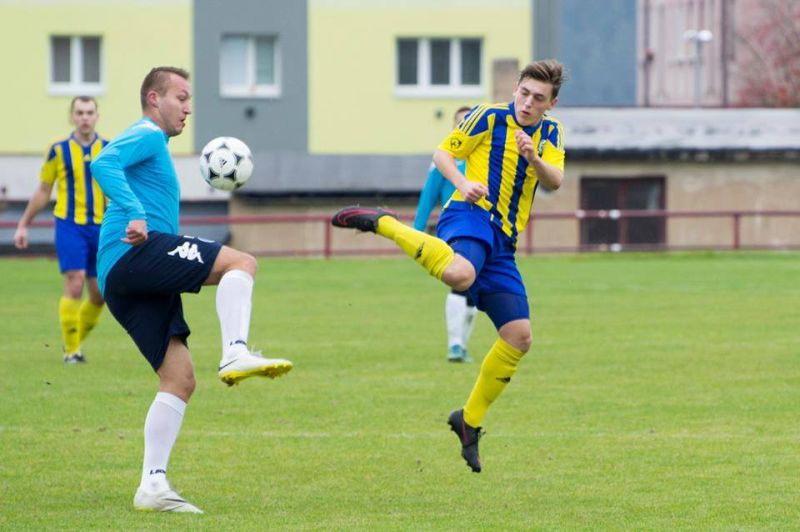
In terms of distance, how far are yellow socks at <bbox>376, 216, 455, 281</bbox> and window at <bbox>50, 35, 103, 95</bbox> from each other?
32846 millimetres

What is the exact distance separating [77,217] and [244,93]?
27108 mm

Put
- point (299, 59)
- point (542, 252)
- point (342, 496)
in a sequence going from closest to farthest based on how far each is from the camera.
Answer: point (342, 496) → point (542, 252) → point (299, 59)

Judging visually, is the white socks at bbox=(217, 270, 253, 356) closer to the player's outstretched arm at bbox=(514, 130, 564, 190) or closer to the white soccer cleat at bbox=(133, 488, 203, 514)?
the white soccer cleat at bbox=(133, 488, 203, 514)

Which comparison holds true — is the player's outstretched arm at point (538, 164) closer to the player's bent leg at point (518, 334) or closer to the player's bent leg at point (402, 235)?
the player's bent leg at point (402, 235)

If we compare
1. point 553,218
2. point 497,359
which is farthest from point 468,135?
point 553,218

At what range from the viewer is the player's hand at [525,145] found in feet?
A: 26.9

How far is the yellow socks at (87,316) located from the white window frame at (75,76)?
26.4 metres

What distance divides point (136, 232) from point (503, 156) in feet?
7.35

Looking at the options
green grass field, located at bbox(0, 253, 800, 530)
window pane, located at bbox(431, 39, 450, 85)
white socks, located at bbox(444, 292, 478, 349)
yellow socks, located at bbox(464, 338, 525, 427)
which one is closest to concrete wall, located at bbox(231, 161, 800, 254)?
window pane, located at bbox(431, 39, 450, 85)

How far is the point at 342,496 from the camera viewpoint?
26.9 feet

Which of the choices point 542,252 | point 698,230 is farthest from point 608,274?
point 698,230

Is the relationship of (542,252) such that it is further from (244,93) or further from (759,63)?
(759,63)

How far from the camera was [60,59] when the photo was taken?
4053 cm

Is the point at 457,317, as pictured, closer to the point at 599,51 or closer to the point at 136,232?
the point at 136,232
